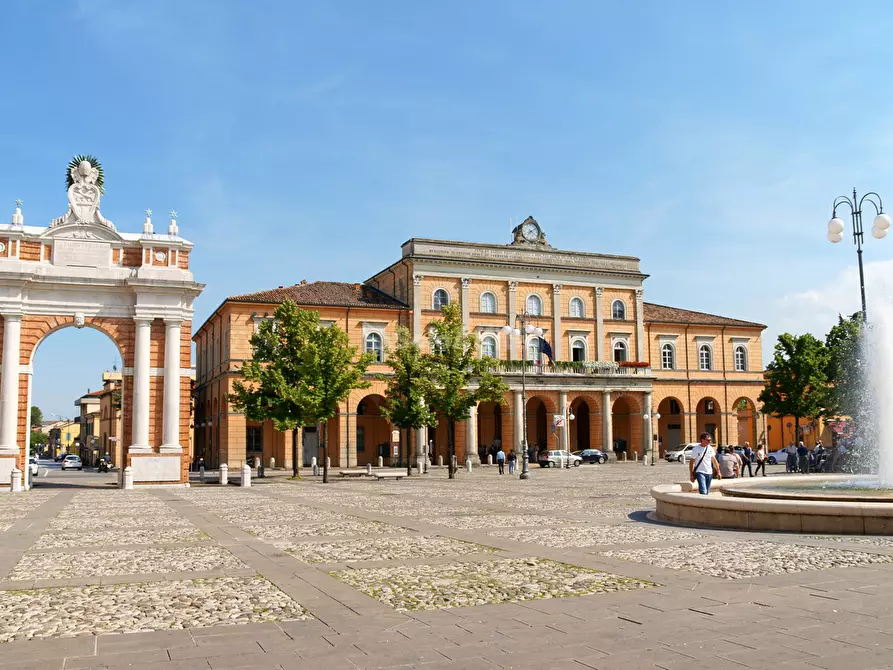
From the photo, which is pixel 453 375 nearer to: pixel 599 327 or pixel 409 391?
pixel 409 391

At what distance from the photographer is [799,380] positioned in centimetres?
5494

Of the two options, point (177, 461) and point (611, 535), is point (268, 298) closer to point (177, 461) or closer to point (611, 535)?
point (177, 461)

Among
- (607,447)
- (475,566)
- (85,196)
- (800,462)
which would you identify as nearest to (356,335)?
(607,447)

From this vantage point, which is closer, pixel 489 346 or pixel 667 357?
pixel 489 346

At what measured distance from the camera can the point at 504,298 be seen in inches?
2288

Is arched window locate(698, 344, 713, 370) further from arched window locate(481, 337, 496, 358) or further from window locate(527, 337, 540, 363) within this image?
arched window locate(481, 337, 496, 358)

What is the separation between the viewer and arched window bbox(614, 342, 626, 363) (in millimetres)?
61125

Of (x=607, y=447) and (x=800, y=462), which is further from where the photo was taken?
(x=607, y=447)

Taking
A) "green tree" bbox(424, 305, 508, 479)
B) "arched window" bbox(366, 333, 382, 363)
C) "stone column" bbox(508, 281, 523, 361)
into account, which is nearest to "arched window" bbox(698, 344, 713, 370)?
"stone column" bbox(508, 281, 523, 361)

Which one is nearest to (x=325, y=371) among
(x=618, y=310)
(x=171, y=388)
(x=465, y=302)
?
(x=171, y=388)

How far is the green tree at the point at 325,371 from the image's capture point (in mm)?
37406

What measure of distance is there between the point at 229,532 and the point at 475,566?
21.1 ft

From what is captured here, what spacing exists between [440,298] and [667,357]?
64.0 feet

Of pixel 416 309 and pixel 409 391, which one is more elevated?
pixel 416 309
